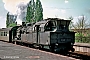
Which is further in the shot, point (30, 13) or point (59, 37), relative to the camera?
point (30, 13)

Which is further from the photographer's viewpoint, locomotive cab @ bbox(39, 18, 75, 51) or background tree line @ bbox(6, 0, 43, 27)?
background tree line @ bbox(6, 0, 43, 27)

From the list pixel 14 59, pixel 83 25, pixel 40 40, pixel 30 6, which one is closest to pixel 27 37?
pixel 40 40

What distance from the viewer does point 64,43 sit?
1889cm

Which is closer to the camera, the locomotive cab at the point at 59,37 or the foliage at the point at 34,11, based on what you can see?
the locomotive cab at the point at 59,37

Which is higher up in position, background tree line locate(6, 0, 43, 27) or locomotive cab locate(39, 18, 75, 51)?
background tree line locate(6, 0, 43, 27)

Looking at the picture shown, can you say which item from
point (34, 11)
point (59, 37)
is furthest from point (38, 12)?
point (59, 37)

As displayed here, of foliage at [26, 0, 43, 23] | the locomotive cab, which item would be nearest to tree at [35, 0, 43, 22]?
foliage at [26, 0, 43, 23]

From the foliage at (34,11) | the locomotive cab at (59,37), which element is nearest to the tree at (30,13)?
the foliage at (34,11)

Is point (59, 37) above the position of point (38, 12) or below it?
below

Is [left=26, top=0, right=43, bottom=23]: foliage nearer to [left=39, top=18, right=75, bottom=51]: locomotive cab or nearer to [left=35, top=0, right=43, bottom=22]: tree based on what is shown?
[left=35, top=0, right=43, bottom=22]: tree

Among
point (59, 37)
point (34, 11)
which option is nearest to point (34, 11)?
point (34, 11)

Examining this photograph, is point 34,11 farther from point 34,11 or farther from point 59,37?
point 59,37

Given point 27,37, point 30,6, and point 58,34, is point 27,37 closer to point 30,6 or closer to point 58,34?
point 58,34

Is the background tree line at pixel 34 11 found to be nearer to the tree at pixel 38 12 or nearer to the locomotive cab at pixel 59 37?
the tree at pixel 38 12
